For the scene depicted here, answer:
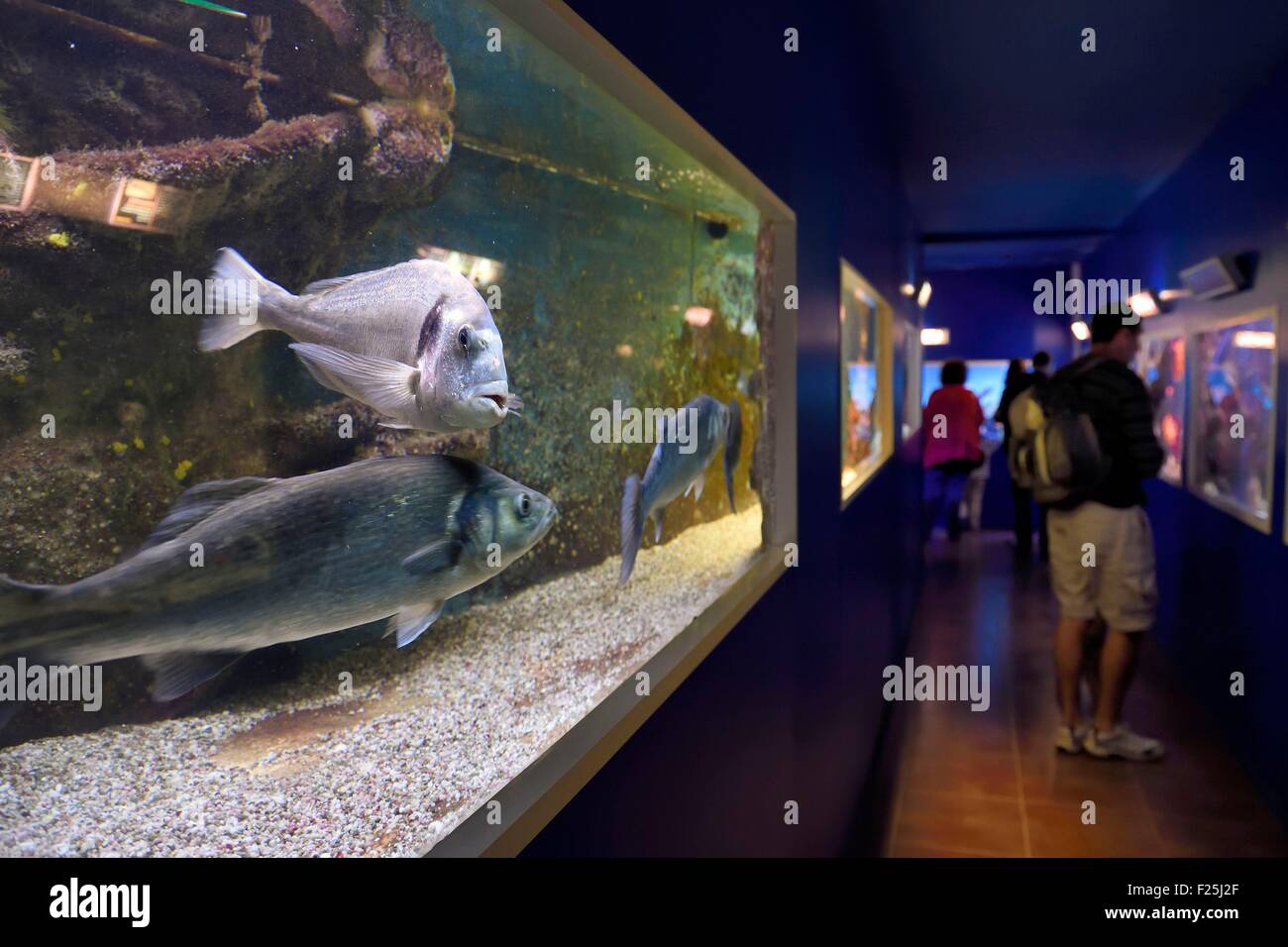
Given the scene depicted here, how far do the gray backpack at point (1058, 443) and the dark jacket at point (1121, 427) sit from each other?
5 cm

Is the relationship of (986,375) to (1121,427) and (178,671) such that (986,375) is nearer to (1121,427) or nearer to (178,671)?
(1121,427)

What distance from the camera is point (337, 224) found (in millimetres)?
728

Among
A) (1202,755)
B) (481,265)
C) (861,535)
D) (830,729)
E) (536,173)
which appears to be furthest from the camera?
(1202,755)

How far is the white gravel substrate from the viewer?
59 centimetres

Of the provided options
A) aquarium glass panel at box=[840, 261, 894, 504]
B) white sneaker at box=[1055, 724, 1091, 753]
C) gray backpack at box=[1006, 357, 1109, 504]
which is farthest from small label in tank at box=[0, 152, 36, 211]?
white sneaker at box=[1055, 724, 1091, 753]

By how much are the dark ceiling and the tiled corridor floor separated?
3.68 m

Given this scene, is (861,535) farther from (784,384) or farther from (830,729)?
(784,384)

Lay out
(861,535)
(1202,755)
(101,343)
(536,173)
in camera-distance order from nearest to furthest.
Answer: (101,343) < (536,173) < (861,535) < (1202,755)

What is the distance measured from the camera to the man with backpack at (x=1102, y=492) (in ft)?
14.2

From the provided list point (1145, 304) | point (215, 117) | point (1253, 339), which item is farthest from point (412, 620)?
point (1145, 304)

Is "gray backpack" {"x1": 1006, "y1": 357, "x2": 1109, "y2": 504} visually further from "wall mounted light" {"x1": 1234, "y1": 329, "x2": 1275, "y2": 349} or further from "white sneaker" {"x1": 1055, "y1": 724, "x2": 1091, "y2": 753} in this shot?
"white sneaker" {"x1": 1055, "y1": 724, "x2": 1091, "y2": 753}

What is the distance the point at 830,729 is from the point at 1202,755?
282 cm
